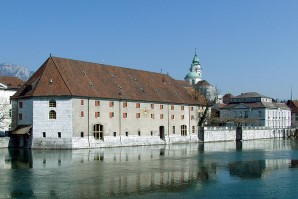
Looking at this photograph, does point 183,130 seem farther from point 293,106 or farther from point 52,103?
point 293,106

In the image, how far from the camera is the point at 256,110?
406 ft

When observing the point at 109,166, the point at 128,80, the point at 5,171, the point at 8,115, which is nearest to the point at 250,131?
the point at 128,80

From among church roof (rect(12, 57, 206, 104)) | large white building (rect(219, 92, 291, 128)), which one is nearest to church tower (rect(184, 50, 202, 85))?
large white building (rect(219, 92, 291, 128))

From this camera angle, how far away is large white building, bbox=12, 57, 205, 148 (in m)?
63.2

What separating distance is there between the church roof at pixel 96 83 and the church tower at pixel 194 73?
93.2 metres

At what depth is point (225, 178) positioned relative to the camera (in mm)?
35219

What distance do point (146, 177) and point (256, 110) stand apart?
93519mm

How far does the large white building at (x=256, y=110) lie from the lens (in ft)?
401

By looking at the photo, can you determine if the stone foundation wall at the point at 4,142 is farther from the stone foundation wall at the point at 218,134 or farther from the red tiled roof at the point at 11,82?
the stone foundation wall at the point at 218,134

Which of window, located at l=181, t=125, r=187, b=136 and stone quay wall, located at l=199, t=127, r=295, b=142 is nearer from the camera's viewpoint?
window, located at l=181, t=125, r=187, b=136

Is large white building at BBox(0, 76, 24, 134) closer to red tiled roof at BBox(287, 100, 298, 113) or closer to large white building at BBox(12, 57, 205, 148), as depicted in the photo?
large white building at BBox(12, 57, 205, 148)

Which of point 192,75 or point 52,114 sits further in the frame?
point 192,75

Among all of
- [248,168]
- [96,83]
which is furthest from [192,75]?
[248,168]

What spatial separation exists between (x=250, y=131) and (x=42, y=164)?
223 feet
